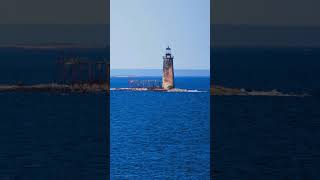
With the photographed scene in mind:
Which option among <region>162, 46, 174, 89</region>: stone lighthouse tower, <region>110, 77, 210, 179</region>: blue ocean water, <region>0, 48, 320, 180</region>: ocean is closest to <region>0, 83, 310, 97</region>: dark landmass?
<region>0, 48, 320, 180</region>: ocean

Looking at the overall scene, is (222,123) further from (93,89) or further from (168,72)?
(168,72)

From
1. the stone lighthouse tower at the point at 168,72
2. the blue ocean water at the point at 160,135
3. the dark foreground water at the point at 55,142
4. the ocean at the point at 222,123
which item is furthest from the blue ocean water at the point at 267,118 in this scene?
the stone lighthouse tower at the point at 168,72

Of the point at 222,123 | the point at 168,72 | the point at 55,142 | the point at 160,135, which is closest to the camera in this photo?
the point at 55,142

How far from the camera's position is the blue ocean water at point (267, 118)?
394 inches

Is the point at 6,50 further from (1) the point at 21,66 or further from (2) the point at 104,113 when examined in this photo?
(2) the point at 104,113

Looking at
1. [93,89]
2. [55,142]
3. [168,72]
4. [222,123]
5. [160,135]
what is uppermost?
[168,72]

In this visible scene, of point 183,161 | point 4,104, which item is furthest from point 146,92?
point 4,104

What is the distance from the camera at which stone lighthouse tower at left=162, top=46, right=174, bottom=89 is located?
32062mm

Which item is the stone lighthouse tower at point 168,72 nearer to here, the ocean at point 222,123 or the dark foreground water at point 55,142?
the ocean at point 222,123

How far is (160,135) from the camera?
26.9 metres

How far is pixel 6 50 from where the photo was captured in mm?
10766

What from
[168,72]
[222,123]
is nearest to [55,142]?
[222,123]

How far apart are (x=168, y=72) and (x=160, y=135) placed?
20.1 ft

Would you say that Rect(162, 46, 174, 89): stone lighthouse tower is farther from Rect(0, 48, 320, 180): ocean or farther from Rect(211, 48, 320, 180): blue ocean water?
Rect(211, 48, 320, 180): blue ocean water
